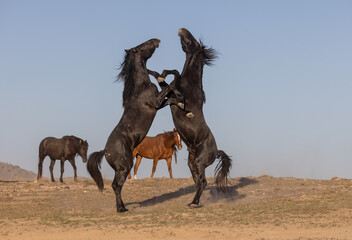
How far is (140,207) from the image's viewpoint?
14266mm

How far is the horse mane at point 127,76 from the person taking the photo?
13.2 metres

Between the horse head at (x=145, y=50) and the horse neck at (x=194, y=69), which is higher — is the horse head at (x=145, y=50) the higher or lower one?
the higher one

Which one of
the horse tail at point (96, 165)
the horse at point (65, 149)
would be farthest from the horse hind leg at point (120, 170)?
the horse at point (65, 149)

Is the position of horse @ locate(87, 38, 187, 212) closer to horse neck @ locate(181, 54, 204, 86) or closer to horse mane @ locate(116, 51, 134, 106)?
horse mane @ locate(116, 51, 134, 106)

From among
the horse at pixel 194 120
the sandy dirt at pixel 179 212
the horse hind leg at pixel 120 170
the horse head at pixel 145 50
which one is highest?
the horse head at pixel 145 50

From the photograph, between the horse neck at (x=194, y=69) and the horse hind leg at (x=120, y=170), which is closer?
the horse hind leg at (x=120, y=170)

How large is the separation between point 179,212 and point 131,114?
257 cm

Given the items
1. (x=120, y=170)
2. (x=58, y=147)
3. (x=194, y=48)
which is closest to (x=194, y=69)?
(x=194, y=48)

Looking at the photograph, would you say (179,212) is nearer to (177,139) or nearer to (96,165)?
(96,165)

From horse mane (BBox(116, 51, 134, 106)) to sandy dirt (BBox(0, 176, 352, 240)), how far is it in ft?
9.39

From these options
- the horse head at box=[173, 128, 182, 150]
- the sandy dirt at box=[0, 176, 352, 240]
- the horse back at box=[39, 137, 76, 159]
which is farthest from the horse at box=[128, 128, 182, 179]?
the horse back at box=[39, 137, 76, 159]

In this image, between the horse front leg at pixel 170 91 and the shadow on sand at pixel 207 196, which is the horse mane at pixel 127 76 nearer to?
the horse front leg at pixel 170 91

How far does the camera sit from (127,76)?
13.4 metres

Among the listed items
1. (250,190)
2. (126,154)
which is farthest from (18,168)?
(126,154)
